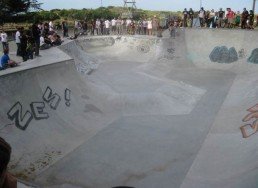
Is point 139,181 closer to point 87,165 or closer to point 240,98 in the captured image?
point 87,165

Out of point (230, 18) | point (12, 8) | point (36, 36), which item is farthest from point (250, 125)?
point (12, 8)

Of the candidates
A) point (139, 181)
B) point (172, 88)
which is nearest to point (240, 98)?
point (172, 88)

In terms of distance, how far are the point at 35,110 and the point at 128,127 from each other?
342 cm

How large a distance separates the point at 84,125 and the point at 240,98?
7299 mm

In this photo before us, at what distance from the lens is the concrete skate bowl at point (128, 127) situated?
7.85 meters

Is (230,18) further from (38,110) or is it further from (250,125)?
(38,110)

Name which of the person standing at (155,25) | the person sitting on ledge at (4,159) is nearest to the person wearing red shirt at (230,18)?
the person standing at (155,25)

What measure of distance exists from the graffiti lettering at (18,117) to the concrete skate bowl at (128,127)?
34mm

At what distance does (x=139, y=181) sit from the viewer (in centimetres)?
782

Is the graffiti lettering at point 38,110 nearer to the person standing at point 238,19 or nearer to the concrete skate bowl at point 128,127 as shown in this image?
the concrete skate bowl at point 128,127

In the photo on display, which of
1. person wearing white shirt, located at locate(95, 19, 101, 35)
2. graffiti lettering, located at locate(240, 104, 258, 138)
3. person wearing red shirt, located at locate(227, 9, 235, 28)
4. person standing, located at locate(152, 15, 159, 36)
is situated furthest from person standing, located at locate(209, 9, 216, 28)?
graffiti lettering, located at locate(240, 104, 258, 138)

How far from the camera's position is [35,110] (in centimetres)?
941

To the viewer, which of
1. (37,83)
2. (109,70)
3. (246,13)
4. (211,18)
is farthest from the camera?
(211,18)

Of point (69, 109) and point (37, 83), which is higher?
point (37, 83)
